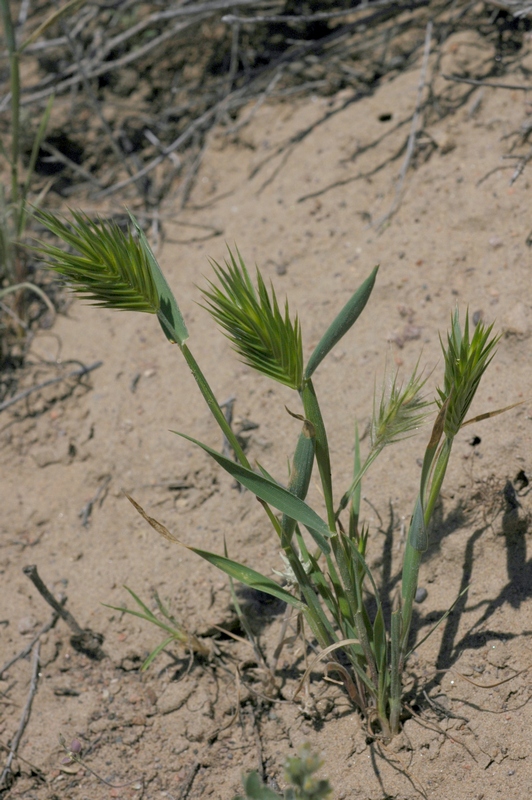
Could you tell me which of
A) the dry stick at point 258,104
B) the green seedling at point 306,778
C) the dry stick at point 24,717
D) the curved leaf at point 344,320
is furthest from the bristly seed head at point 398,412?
the dry stick at point 258,104

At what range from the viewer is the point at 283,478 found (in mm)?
1808

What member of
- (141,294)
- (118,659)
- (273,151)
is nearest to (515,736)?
(118,659)

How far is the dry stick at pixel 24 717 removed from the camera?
155 centimetres

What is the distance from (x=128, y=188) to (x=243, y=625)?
195 cm

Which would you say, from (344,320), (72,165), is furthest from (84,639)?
(72,165)

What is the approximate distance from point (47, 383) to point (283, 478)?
915 millimetres

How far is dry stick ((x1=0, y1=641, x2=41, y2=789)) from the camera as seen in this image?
155cm

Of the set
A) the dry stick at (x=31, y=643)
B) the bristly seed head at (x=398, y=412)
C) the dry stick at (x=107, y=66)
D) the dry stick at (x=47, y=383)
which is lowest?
the dry stick at (x=31, y=643)

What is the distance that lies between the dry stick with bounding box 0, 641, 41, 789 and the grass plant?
30.6 inches

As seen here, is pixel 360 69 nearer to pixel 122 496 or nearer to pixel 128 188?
pixel 128 188

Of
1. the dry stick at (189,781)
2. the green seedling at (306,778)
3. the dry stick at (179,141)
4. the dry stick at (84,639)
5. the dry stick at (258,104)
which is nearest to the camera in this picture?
the green seedling at (306,778)

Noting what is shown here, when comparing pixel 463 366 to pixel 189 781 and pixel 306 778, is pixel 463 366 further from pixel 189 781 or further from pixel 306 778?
A: pixel 189 781

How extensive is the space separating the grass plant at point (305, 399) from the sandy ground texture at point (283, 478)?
0.78 feet

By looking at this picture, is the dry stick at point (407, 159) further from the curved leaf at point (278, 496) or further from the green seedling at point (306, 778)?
the green seedling at point (306, 778)
